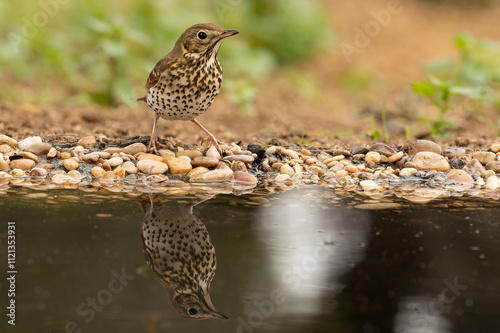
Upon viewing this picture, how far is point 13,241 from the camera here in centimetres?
290

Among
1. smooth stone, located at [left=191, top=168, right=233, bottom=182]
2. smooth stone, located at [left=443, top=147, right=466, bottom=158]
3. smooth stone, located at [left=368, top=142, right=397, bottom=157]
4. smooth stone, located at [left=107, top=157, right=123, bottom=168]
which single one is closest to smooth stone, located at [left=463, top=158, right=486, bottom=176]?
smooth stone, located at [left=443, top=147, right=466, bottom=158]

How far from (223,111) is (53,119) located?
6.90 feet

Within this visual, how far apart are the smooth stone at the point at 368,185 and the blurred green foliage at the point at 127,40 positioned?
2856mm

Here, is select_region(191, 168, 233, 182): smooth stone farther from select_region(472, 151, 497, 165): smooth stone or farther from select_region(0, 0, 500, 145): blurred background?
select_region(472, 151, 497, 165): smooth stone

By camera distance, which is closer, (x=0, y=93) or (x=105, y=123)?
(x=105, y=123)

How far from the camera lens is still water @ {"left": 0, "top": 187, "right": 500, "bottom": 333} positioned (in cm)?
220

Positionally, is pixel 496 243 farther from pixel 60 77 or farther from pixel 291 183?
pixel 60 77

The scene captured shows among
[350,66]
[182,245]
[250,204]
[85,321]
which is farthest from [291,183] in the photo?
[350,66]

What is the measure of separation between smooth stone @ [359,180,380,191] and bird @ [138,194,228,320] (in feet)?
4.02

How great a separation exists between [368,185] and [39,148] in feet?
7.41

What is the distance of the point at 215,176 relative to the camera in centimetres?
429

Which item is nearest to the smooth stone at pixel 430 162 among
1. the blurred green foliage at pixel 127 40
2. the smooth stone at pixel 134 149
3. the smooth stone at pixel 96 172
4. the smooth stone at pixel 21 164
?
the smooth stone at pixel 134 149

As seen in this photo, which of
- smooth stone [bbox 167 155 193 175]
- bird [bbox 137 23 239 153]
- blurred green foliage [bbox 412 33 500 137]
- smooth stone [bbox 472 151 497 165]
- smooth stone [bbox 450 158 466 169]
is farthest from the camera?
blurred green foliage [bbox 412 33 500 137]

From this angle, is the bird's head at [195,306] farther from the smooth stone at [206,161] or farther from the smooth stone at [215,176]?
the smooth stone at [206,161]
